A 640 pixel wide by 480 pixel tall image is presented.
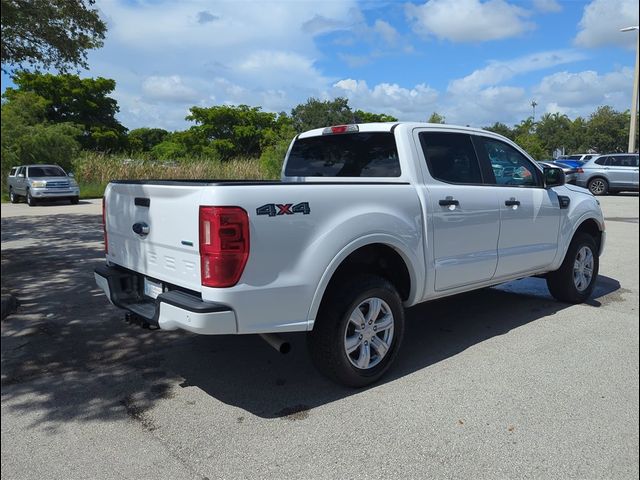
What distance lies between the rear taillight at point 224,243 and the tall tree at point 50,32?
7223mm

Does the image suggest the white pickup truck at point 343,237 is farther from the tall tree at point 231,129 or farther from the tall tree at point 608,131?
the tall tree at point 608,131

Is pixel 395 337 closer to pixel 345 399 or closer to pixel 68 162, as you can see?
pixel 345 399

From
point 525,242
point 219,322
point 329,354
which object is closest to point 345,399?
point 329,354

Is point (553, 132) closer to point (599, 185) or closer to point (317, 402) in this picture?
point (599, 185)

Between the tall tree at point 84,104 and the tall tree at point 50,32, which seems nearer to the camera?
the tall tree at point 50,32

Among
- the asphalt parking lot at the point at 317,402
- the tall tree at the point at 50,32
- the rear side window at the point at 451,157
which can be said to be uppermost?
the tall tree at the point at 50,32

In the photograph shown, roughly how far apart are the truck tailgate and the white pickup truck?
0.01 metres

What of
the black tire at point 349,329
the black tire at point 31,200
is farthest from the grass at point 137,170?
the black tire at point 349,329

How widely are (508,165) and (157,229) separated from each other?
3.46m

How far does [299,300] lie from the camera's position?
3516 millimetres

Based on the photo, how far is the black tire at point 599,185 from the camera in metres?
22.2

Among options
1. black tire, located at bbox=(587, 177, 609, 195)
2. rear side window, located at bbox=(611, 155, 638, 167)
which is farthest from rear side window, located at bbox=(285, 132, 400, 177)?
rear side window, located at bbox=(611, 155, 638, 167)

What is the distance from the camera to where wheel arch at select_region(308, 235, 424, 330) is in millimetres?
3629

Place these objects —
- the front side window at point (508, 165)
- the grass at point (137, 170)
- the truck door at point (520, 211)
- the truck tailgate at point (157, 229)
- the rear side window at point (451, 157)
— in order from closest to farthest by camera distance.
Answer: the truck tailgate at point (157, 229)
the rear side window at point (451, 157)
the truck door at point (520, 211)
the front side window at point (508, 165)
the grass at point (137, 170)
